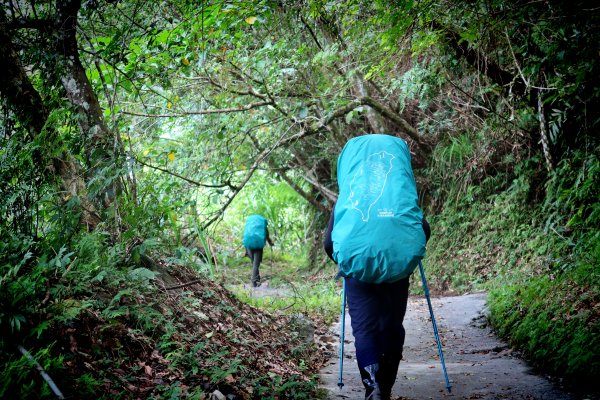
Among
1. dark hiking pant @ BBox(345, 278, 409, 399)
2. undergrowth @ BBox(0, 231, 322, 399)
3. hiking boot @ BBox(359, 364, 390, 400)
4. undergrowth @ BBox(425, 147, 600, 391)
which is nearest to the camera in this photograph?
undergrowth @ BBox(0, 231, 322, 399)

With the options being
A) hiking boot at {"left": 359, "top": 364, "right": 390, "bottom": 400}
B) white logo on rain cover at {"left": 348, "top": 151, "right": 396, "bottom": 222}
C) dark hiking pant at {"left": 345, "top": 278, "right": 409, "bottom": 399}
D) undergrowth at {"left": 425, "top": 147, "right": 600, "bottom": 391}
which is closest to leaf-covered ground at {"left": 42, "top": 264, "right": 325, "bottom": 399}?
hiking boot at {"left": 359, "top": 364, "right": 390, "bottom": 400}

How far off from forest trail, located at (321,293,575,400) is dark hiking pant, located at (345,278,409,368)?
2.62ft

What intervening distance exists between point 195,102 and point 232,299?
16.4 ft

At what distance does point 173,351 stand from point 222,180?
492 centimetres

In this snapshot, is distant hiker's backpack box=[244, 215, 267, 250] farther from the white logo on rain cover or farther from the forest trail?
the white logo on rain cover

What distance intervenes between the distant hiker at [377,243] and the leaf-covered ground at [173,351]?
76 centimetres

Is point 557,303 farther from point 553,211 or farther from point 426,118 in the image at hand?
point 426,118

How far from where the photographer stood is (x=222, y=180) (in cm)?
880

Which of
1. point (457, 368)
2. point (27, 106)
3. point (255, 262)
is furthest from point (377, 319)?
point (255, 262)

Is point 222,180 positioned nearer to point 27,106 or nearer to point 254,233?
point 27,106

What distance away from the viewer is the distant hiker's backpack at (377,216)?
3.60 meters

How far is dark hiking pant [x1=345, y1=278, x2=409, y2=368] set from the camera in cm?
392

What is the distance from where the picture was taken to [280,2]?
24.2 feet

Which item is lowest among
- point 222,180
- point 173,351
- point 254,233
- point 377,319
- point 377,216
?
point 173,351
